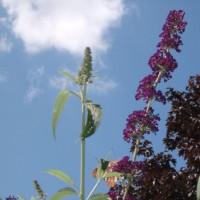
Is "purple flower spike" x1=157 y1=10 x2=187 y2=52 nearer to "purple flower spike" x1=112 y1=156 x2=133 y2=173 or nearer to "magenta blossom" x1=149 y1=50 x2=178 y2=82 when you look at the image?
"magenta blossom" x1=149 y1=50 x2=178 y2=82

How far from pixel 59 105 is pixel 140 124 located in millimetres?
1589

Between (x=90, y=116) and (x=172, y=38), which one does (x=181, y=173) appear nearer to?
(x=172, y=38)

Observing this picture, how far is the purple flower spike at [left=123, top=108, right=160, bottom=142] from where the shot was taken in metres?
3.44

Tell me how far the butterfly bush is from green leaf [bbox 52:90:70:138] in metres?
1.31

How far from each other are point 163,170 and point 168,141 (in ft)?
2.34

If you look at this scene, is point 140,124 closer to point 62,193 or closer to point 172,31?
point 172,31

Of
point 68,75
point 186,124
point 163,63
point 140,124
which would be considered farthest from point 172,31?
point 186,124

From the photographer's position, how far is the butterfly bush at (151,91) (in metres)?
3.33

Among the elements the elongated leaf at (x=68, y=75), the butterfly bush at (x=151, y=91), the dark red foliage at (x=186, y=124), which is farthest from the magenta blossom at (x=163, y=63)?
the dark red foliage at (x=186, y=124)

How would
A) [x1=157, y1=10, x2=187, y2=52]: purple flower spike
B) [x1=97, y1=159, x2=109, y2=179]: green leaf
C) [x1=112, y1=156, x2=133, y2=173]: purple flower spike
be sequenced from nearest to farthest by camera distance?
[x1=97, y1=159, x2=109, y2=179]: green leaf
[x1=112, y1=156, x2=133, y2=173]: purple flower spike
[x1=157, y1=10, x2=187, y2=52]: purple flower spike

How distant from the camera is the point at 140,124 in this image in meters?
3.48

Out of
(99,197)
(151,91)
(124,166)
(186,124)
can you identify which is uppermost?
(186,124)

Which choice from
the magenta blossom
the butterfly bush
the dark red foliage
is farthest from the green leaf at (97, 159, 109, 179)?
the dark red foliage

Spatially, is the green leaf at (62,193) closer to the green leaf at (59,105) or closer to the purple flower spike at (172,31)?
the green leaf at (59,105)
